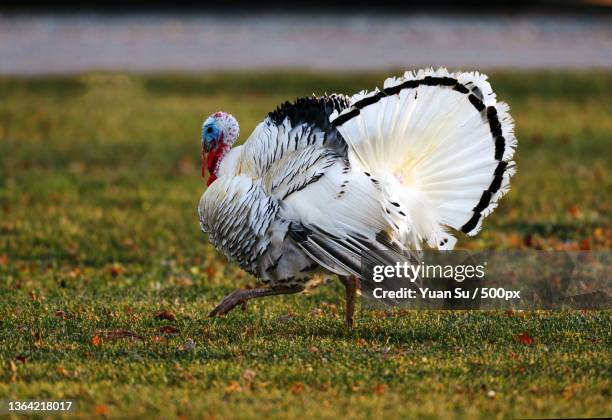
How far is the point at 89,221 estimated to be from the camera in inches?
399

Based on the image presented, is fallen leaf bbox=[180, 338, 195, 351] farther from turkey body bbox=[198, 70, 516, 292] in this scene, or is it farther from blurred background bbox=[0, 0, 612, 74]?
blurred background bbox=[0, 0, 612, 74]

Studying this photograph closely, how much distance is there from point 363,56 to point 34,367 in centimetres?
1439

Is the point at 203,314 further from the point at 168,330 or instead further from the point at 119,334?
the point at 119,334

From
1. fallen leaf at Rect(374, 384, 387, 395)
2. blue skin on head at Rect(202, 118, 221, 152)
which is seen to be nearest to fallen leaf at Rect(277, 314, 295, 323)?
blue skin on head at Rect(202, 118, 221, 152)

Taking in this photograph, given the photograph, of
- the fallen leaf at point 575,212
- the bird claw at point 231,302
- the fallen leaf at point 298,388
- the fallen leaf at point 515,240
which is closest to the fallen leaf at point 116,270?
the bird claw at point 231,302

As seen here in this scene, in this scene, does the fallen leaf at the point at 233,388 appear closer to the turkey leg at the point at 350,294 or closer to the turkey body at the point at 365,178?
the turkey body at the point at 365,178

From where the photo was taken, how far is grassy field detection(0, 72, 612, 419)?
504 cm

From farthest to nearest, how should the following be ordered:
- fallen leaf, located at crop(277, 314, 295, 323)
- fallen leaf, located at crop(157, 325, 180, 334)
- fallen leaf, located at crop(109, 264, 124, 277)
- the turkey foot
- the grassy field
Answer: fallen leaf, located at crop(109, 264, 124, 277), fallen leaf, located at crop(277, 314, 295, 323), the turkey foot, fallen leaf, located at crop(157, 325, 180, 334), the grassy field

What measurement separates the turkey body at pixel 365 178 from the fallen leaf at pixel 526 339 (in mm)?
699

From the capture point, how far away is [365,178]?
6102 mm

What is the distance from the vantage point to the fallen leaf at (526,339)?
6.00 meters

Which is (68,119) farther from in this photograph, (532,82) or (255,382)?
(255,382)

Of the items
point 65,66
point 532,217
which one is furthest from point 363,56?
point 532,217

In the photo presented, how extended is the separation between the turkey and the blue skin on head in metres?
0.38
